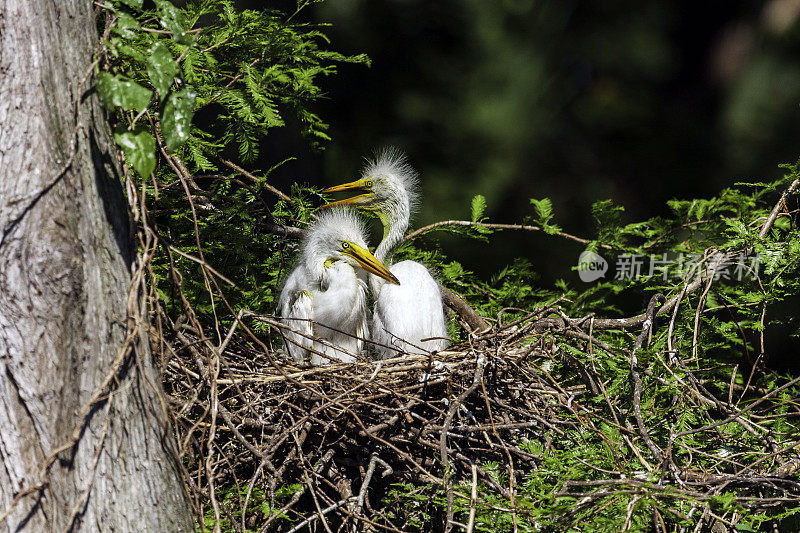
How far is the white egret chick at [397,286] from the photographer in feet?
8.97

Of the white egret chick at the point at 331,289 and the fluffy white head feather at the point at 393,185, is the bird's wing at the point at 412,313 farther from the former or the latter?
the fluffy white head feather at the point at 393,185

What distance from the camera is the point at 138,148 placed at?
146cm

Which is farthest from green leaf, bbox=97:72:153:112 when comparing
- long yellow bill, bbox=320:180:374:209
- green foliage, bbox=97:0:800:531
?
long yellow bill, bbox=320:180:374:209

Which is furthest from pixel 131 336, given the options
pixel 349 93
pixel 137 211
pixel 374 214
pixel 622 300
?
pixel 349 93

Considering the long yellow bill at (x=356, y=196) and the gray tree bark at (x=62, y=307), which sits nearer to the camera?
the gray tree bark at (x=62, y=307)

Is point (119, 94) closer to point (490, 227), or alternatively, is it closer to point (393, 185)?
point (490, 227)

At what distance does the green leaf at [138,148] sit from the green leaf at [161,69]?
10 cm

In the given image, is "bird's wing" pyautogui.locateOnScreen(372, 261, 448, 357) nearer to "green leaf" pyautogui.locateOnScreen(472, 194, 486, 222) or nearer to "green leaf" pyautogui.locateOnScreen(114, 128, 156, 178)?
"green leaf" pyautogui.locateOnScreen(472, 194, 486, 222)

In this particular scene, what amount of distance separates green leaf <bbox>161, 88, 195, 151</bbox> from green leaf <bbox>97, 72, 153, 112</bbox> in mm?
60

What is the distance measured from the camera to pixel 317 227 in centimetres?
299

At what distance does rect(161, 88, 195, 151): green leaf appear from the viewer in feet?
4.88

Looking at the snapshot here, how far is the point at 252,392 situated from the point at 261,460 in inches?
12.9

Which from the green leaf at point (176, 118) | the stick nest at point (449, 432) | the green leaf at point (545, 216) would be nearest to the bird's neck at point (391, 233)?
the green leaf at point (545, 216)

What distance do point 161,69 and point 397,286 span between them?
150cm
